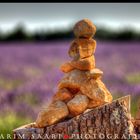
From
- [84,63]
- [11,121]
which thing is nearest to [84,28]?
[84,63]

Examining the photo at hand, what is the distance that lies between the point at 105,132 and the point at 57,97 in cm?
58

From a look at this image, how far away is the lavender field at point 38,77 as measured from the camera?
8477mm

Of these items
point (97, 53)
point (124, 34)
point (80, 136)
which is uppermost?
point (124, 34)

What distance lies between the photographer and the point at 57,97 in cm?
510

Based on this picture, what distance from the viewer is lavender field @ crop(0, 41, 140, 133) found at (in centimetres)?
848

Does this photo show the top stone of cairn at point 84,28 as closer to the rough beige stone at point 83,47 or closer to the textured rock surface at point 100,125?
the rough beige stone at point 83,47

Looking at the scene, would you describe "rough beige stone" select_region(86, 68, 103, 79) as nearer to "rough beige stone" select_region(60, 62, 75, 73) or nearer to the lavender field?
"rough beige stone" select_region(60, 62, 75, 73)

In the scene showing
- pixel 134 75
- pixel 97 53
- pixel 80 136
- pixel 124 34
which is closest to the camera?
pixel 80 136

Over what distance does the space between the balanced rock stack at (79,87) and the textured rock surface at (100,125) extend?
0.38 ft

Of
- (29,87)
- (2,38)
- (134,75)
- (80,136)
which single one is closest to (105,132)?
(80,136)

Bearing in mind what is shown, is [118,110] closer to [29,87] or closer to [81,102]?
[81,102]

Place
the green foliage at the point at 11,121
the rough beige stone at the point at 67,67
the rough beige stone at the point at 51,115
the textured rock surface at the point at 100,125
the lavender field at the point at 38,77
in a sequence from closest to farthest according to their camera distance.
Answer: the textured rock surface at the point at 100,125 < the rough beige stone at the point at 51,115 < the rough beige stone at the point at 67,67 < the green foliage at the point at 11,121 < the lavender field at the point at 38,77

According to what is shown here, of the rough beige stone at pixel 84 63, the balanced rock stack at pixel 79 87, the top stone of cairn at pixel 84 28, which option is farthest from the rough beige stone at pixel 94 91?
the top stone of cairn at pixel 84 28

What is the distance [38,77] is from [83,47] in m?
8.52
